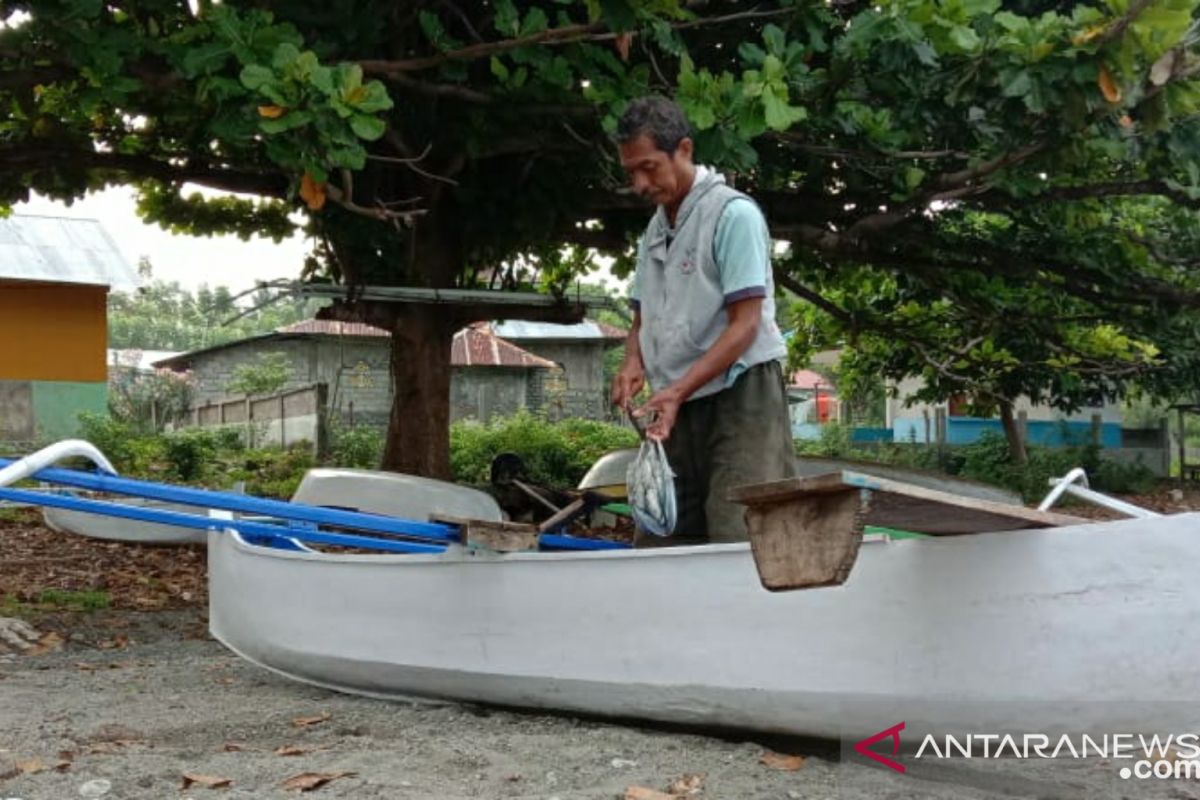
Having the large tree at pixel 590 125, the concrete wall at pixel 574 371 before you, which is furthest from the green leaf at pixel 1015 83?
the concrete wall at pixel 574 371

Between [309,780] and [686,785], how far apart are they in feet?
3.06

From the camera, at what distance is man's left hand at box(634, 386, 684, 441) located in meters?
3.44

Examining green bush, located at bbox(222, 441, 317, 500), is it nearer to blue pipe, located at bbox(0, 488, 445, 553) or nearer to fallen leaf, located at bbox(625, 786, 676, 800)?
blue pipe, located at bbox(0, 488, 445, 553)

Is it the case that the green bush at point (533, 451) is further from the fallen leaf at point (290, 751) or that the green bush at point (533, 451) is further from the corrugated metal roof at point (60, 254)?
the fallen leaf at point (290, 751)

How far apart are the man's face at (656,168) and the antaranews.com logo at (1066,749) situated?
5.33 ft

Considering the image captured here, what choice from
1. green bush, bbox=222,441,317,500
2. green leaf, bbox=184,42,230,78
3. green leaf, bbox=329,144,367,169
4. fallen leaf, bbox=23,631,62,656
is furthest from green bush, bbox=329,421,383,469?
green leaf, bbox=329,144,367,169

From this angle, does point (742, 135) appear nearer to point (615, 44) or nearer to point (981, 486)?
point (615, 44)

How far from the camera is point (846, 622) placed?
321 centimetres

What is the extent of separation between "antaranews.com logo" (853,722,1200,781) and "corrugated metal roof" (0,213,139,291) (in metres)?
14.3

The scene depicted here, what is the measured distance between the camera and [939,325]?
1016cm

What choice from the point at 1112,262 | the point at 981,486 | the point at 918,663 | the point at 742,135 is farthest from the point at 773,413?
the point at 1112,262

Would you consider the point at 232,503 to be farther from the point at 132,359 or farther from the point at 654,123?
the point at 132,359

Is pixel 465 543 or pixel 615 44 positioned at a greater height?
pixel 615 44

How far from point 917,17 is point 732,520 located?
7.49ft
